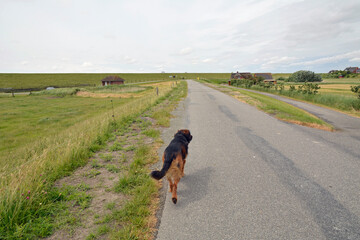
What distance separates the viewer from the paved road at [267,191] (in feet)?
9.04

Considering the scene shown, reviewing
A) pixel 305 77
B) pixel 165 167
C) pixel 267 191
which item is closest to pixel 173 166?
pixel 165 167

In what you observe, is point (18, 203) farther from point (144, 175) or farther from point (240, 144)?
point (240, 144)

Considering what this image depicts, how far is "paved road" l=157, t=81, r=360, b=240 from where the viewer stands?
2.75m

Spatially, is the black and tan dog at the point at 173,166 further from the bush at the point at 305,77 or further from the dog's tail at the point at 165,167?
the bush at the point at 305,77

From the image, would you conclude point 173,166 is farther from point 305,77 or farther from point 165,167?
point 305,77

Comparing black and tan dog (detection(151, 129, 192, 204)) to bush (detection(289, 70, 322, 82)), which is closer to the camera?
black and tan dog (detection(151, 129, 192, 204))

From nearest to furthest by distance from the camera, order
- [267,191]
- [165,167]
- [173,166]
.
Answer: [165,167] < [173,166] < [267,191]

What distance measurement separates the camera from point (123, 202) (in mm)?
3311

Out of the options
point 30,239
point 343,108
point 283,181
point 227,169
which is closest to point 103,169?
point 30,239

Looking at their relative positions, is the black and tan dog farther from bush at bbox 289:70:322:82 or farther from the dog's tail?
bush at bbox 289:70:322:82

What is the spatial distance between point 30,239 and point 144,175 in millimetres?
2122

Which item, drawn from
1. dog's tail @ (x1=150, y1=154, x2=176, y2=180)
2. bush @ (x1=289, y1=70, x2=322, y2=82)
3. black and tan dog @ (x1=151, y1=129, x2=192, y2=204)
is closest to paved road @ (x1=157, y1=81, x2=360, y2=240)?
black and tan dog @ (x1=151, y1=129, x2=192, y2=204)

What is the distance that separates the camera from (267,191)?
3.71 m

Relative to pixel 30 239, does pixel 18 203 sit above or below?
above
